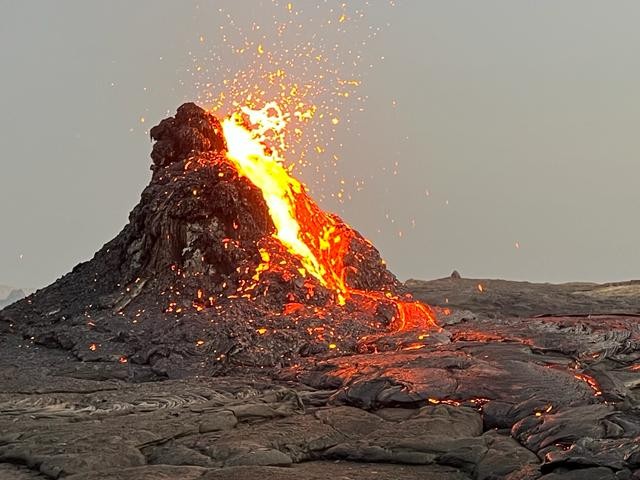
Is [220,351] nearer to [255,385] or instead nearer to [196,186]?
[255,385]

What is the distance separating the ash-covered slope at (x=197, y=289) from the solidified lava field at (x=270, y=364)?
0.06m

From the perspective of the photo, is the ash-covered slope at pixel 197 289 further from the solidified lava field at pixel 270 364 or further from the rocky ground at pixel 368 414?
the rocky ground at pixel 368 414

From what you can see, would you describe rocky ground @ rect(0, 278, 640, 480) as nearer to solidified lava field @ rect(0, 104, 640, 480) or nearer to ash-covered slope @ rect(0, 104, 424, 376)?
solidified lava field @ rect(0, 104, 640, 480)

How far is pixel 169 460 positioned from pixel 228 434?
1103 mm

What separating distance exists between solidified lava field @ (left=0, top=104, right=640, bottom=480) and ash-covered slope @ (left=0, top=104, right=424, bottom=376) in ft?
0.20

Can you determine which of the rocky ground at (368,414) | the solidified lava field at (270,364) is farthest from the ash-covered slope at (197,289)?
the rocky ground at (368,414)

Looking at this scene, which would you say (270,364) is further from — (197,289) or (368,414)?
(368,414)

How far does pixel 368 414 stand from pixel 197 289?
9393 millimetres

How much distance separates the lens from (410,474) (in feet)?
22.6

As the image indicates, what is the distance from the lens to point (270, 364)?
1405 cm

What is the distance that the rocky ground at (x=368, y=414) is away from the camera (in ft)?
22.7

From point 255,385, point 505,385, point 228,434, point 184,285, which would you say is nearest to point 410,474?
point 228,434

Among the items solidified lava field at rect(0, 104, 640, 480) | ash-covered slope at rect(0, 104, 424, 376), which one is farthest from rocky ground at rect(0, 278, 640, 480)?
ash-covered slope at rect(0, 104, 424, 376)

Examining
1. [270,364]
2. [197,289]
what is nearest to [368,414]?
[270,364]
